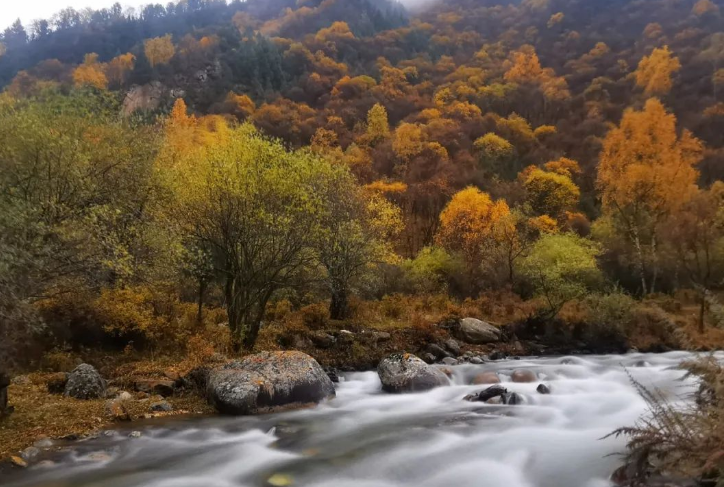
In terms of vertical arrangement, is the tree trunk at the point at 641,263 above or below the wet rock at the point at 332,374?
above

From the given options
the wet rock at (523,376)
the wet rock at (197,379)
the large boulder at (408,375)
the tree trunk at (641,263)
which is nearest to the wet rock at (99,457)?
the wet rock at (197,379)

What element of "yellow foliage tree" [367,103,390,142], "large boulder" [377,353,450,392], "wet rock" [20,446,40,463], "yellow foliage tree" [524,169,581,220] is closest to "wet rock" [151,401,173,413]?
"wet rock" [20,446,40,463]

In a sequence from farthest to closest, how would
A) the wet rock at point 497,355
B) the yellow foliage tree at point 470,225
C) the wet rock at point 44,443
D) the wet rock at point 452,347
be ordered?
the yellow foliage tree at point 470,225 → the wet rock at point 497,355 → the wet rock at point 452,347 → the wet rock at point 44,443

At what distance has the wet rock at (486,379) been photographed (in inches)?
669

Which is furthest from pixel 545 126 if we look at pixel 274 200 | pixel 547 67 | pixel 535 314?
pixel 274 200

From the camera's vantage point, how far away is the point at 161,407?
12.7 m

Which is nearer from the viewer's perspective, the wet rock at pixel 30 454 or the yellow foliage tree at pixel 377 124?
the wet rock at pixel 30 454

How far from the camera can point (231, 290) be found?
715 inches

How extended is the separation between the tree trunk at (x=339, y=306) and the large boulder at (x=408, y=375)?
6475 millimetres

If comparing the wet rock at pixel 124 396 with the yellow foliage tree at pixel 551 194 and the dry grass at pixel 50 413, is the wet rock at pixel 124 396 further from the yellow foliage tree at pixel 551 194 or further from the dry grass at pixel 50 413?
the yellow foliage tree at pixel 551 194

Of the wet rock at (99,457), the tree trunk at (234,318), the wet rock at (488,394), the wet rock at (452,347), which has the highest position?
the tree trunk at (234,318)

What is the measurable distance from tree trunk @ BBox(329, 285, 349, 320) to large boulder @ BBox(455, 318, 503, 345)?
5.30 m

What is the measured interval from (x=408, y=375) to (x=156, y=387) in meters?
7.47

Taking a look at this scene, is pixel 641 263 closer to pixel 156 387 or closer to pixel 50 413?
pixel 156 387
